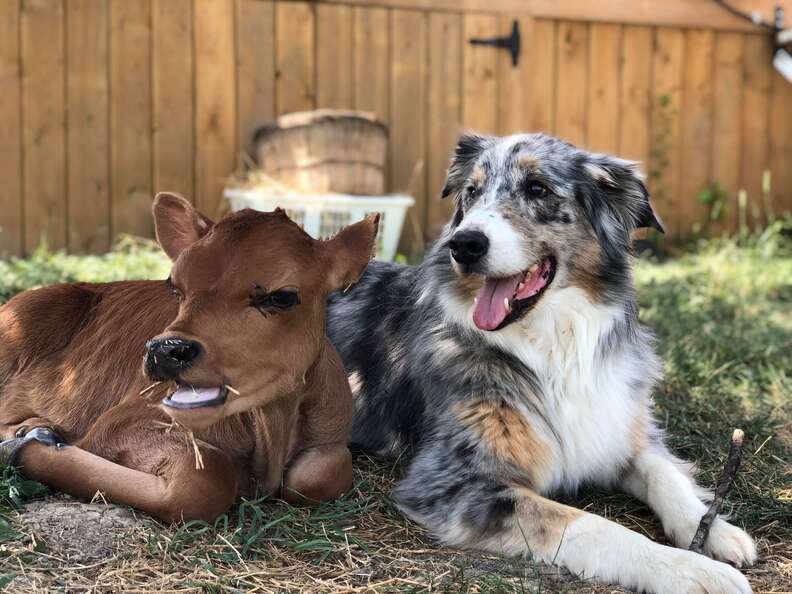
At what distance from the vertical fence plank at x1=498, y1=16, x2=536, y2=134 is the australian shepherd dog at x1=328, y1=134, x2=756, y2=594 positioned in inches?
200

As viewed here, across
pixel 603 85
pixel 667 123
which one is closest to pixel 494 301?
pixel 603 85

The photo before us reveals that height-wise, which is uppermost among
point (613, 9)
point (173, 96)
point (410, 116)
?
point (613, 9)

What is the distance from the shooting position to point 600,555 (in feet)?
8.83

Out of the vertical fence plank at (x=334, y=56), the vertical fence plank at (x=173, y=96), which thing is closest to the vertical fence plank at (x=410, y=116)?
the vertical fence plank at (x=334, y=56)

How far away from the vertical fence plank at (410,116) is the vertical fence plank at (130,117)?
1.98m

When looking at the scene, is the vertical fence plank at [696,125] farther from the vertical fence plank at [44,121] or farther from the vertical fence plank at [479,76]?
the vertical fence plank at [44,121]

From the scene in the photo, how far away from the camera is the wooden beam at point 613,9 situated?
8.17m

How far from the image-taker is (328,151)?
23.2 ft

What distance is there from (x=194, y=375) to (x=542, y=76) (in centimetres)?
690

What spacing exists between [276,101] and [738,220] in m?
4.70

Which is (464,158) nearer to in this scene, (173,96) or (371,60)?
(173,96)

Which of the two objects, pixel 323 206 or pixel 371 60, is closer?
pixel 323 206

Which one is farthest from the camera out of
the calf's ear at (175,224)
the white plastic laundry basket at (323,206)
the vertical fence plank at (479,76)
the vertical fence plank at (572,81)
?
the vertical fence plank at (572,81)

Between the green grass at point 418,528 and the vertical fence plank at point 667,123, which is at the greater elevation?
the vertical fence plank at point 667,123
